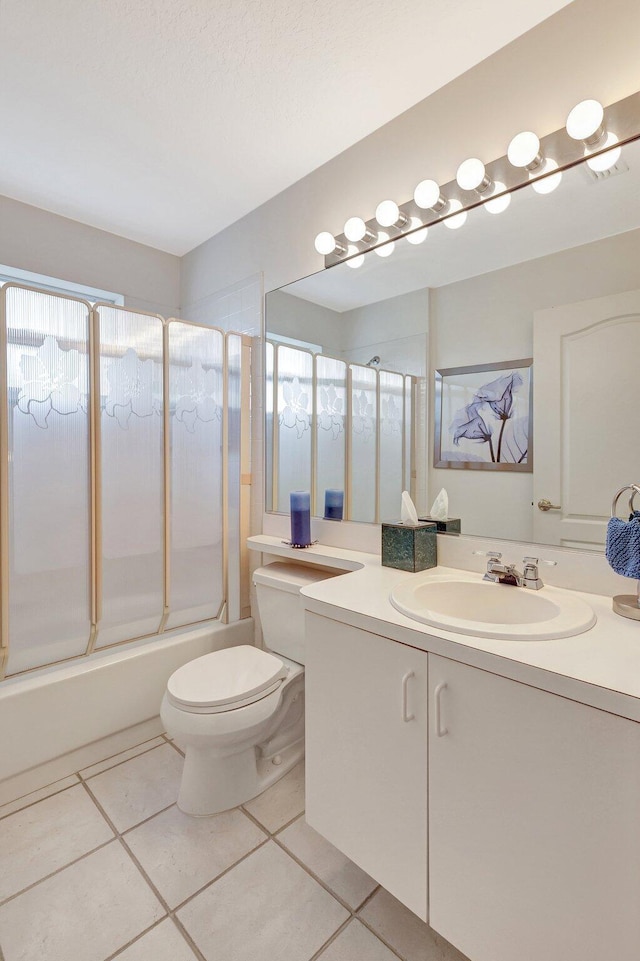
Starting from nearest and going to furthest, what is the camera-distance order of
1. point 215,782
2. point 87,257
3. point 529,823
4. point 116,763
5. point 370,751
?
point 529,823
point 370,751
point 215,782
point 116,763
point 87,257

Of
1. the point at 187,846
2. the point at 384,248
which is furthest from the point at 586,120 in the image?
the point at 187,846

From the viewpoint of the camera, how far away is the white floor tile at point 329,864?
48.2 inches

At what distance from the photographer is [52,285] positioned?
230 centimetres

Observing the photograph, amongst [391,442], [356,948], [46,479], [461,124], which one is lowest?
[356,948]

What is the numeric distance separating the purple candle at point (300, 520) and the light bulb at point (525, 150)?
1.27 meters

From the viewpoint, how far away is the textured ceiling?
1.26 meters

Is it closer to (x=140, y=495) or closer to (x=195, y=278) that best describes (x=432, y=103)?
(x=195, y=278)

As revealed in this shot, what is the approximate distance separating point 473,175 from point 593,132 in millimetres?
317

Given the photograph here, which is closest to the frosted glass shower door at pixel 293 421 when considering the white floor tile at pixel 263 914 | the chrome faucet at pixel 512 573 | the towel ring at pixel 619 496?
the chrome faucet at pixel 512 573

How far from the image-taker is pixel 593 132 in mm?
1147

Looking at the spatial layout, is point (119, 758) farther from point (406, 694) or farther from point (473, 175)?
point (473, 175)

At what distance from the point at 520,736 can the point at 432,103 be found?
1853mm

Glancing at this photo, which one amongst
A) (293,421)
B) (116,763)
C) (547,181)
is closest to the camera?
(547,181)

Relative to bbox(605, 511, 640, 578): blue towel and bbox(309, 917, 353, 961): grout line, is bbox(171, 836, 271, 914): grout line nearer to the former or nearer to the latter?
bbox(309, 917, 353, 961): grout line
